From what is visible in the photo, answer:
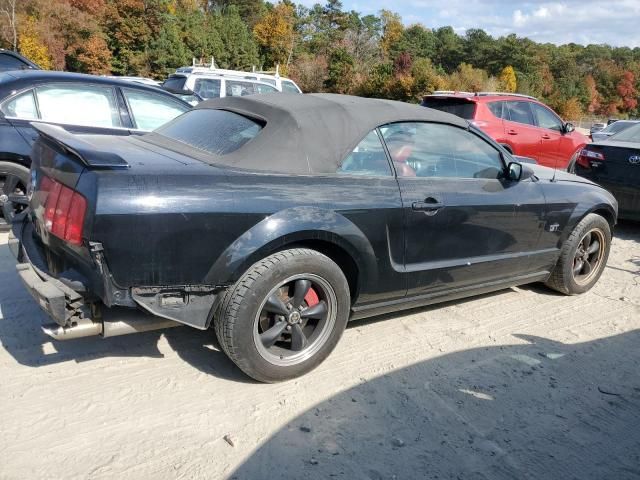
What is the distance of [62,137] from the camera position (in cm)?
310

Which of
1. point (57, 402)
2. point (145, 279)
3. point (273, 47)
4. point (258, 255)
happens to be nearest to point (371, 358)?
point (258, 255)

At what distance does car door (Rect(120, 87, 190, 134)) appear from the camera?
6.11 metres

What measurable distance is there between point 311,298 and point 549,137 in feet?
27.3

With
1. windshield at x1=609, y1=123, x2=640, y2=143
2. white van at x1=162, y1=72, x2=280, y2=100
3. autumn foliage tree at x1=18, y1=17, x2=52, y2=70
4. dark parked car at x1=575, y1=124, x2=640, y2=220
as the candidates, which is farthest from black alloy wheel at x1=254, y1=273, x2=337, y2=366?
autumn foliage tree at x1=18, y1=17, x2=52, y2=70

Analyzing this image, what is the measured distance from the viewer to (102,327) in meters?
2.85

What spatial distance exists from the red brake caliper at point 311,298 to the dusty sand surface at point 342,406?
434 mm

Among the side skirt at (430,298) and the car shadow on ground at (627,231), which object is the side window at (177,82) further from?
the side skirt at (430,298)

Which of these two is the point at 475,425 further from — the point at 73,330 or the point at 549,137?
the point at 549,137

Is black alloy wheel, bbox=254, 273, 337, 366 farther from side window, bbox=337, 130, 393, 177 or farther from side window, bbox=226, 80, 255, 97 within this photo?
side window, bbox=226, 80, 255, 97

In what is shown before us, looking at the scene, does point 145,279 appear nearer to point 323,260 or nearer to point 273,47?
point 323,260

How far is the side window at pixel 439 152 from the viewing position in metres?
3.80

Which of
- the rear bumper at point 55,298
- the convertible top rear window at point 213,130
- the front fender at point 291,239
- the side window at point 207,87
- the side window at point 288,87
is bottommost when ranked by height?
the rear bumper at point 55,298

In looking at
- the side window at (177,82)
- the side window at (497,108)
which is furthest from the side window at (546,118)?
the side window at (177,82)

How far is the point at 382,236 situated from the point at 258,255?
864mm
